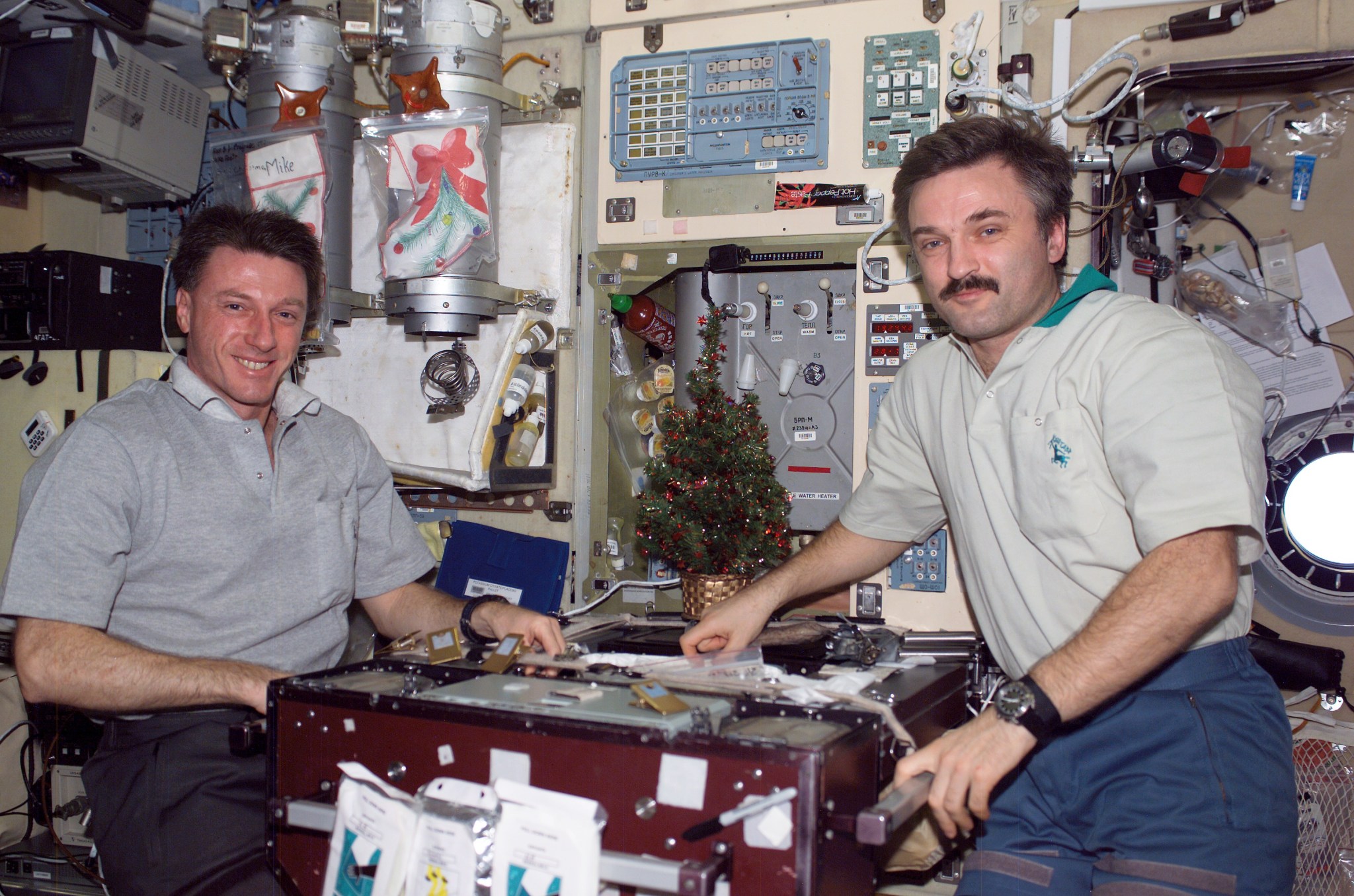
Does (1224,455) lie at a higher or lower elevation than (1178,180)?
lower

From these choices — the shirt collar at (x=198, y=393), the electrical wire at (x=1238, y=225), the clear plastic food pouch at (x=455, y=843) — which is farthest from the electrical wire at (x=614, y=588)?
the electrical wire at (x=1238, y=225)

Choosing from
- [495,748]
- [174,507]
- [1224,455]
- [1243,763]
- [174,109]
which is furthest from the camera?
[174,109]

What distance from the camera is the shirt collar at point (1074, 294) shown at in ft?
7.02

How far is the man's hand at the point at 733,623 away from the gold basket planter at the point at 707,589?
53 cm

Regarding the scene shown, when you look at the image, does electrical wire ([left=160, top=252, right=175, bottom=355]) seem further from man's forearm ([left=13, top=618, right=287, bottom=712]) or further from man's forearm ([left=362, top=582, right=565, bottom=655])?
man's forearm ([left=13, top=618, right=287, bottom=712])

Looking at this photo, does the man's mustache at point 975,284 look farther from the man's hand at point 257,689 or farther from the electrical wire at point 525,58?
the electrical wire at point 525,58

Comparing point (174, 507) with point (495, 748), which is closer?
point (495, 748)

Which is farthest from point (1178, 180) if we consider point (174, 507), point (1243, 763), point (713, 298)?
point (174, 507)

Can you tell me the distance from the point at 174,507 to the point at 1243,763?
7.43 feet

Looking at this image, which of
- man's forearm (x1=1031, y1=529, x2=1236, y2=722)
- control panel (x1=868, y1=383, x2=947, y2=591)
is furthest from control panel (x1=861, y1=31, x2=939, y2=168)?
man's forearm (x1=1031, y1=529, x2=1236, y2=722)

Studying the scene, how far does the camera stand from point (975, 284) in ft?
7.00

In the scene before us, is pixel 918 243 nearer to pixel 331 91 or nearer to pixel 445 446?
pixel 445 446

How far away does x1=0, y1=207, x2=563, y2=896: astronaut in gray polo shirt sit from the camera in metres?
2.00

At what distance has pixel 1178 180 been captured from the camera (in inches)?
118
